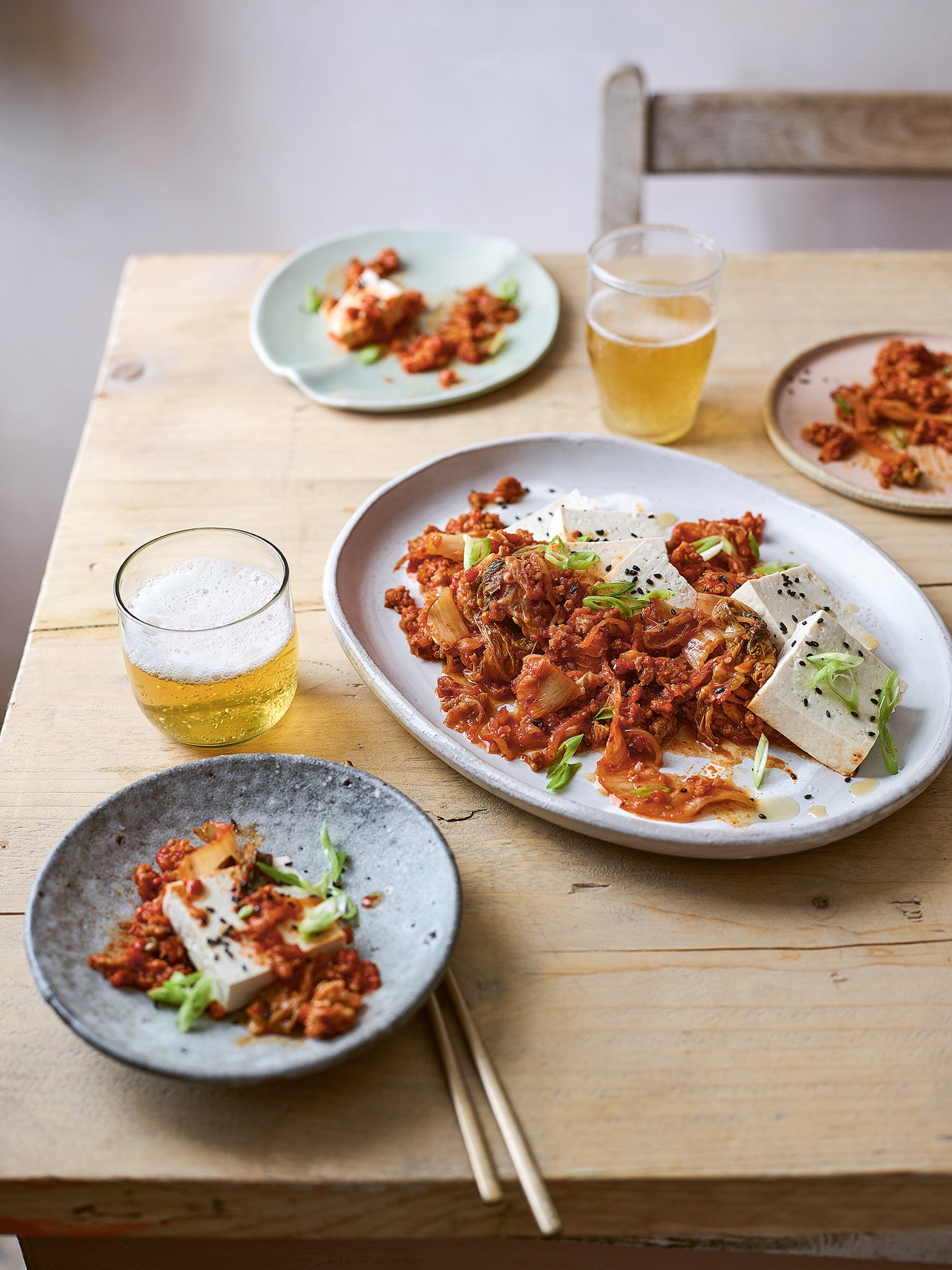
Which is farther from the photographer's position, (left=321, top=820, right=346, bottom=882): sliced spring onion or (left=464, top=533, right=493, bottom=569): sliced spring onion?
(left=464, top=533, right=493, bottom=569): sliced spring onion

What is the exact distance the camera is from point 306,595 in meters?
1.98

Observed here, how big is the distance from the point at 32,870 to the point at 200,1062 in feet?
1.50

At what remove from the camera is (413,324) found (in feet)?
8.64

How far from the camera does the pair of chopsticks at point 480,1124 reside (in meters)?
1.15

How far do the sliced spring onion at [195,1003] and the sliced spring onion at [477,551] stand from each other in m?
0.82

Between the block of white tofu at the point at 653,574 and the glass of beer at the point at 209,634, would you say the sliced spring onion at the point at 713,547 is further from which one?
the glass of beer at the point at 209,634

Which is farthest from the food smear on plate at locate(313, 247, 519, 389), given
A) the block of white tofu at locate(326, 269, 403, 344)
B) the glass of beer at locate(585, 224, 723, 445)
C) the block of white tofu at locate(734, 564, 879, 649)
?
the block of white tofu at locate(734, 564, 879, 649)

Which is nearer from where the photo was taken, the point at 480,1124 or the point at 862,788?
the point at 480,1124

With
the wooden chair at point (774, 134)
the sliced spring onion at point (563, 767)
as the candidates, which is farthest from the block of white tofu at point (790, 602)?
the wooden chair at point (774, 134)

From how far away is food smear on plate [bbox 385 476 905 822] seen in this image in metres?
1.58

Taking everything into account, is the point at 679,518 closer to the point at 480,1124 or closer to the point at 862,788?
the point at 862,788

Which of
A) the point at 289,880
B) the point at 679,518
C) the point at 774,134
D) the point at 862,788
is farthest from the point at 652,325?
the point at 289,880

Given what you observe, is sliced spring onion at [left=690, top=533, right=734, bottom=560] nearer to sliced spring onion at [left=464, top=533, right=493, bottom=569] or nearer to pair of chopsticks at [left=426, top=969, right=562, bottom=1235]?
sliced spring onion at [left=464, top=533, right=493, bottom=569]

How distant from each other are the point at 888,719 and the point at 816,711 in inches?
5.2
